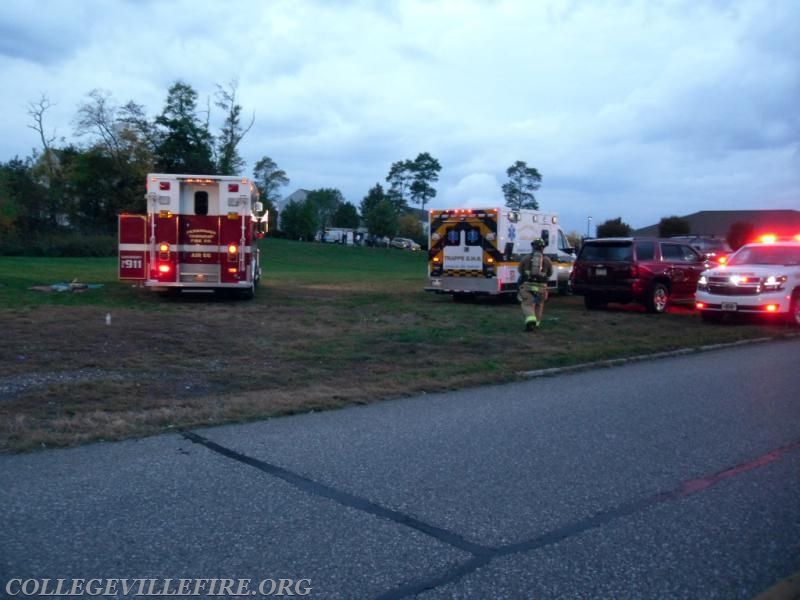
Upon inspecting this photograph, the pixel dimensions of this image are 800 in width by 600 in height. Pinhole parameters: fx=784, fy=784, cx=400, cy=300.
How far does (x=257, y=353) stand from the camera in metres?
12.1

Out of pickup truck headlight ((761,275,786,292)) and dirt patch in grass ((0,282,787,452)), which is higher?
pickup truck headlight ((761,275,786,292))

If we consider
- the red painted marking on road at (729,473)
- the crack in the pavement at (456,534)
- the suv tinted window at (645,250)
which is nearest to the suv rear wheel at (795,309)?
the suv tinted window at (645,250)

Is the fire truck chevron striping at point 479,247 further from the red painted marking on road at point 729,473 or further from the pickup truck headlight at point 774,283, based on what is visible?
the red painted marking on road at point 729,473

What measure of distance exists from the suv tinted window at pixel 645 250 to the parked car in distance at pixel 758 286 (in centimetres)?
204

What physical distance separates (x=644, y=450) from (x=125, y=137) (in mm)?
61893

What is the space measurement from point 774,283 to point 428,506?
13.9 metres

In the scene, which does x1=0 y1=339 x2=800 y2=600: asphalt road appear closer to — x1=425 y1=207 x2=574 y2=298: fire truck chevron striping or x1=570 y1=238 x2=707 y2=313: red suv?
x1=570 y1=238 x2=707 y2=313: red suv

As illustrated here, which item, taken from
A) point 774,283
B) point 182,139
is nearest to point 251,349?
point 774,283

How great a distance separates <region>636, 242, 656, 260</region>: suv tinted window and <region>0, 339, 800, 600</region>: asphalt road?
11627 millimetres

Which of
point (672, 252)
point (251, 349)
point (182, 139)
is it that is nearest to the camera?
point (251, 349)

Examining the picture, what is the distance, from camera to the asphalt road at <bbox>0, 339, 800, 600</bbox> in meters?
4.24

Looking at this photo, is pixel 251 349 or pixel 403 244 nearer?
pixel 251 349

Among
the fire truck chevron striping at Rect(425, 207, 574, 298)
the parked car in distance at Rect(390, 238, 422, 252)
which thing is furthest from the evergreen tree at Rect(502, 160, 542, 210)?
the fire truck chevron striping at Rect(425, 207, 574, 298)

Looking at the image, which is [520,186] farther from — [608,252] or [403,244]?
[608,252]
